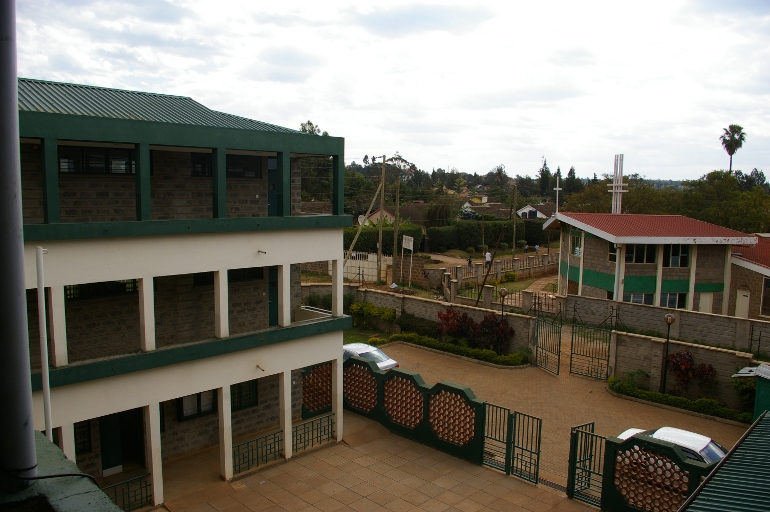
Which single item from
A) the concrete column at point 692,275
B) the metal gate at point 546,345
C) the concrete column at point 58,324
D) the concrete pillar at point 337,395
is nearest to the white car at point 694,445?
the concrete pillar at point 337,395

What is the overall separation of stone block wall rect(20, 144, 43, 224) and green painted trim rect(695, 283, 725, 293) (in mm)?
28263

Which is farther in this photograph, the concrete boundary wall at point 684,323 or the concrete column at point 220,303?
the concrete boundary wall at point 684,323

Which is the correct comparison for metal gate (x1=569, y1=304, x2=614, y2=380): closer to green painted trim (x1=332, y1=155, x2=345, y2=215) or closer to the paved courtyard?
the paved courtyard

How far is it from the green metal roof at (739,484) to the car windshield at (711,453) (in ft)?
14.8

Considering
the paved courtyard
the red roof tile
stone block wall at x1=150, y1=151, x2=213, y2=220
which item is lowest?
the paved courtyard

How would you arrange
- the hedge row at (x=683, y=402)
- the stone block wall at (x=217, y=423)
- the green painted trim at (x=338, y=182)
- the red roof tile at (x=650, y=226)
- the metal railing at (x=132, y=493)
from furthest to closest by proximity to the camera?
the red roof tile at (x=650, y=226) < the hedge row at (x=683, y=402) < the green painted trim at (x=338, y=182) < the stone block wall at (x=217, y=423) < the metal railing at (x=132, y=493)

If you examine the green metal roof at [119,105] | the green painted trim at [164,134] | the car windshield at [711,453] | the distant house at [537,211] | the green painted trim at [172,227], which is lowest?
the car windshield at [711,453]

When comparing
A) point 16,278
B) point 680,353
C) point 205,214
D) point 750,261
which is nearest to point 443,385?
point 205,214

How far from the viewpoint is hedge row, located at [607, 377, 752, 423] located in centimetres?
1821

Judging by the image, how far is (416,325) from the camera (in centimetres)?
2720

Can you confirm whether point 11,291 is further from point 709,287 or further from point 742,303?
point 742,303

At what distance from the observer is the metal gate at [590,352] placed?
879 inches

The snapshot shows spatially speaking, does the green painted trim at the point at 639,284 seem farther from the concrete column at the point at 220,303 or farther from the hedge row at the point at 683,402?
the concrete column at the point at 220,303

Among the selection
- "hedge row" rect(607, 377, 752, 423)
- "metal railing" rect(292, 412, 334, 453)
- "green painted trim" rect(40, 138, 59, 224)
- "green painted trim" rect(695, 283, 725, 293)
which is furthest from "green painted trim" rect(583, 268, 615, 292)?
"green painted trim" rect(40, 138, 59, 224)
